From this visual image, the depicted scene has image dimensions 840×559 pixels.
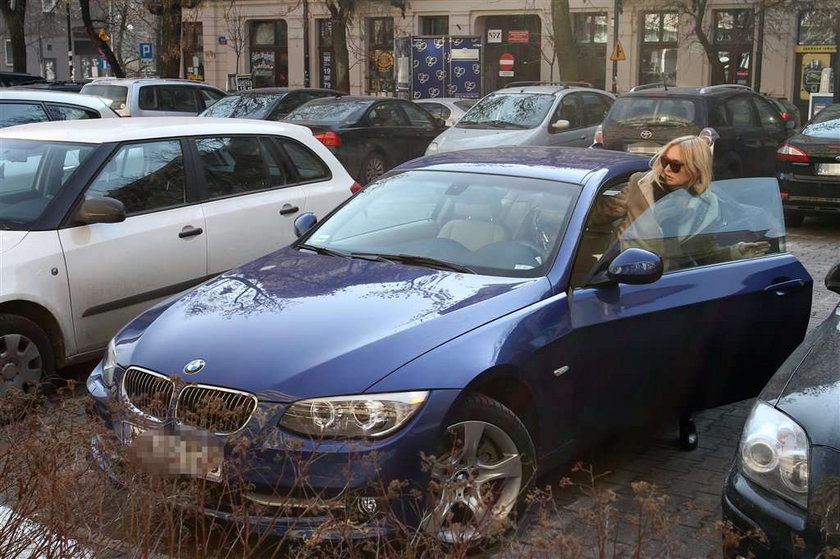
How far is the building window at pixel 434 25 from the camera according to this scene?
1657 inches

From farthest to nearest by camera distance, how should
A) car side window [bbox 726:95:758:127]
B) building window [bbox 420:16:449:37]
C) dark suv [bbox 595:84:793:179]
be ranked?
building window [bbox 420:16:449:37] → car side window [bbox 726:95:758:127] → dark suv [bbox 595:84:793:179]

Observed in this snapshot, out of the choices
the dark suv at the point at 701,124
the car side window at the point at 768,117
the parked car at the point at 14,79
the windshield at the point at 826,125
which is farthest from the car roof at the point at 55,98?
the parked car at the point at 14,79

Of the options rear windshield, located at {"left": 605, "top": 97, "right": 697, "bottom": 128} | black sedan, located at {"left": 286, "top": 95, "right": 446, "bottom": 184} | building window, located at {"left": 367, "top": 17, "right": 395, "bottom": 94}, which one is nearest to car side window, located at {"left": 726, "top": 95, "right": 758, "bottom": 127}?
rear windshield, located at {"left": 605, "top": 97, "right": 697, "bottom": 128}

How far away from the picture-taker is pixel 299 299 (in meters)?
4.59

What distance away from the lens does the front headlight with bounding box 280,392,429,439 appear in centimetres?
381

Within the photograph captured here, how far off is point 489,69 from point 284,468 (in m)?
38.7

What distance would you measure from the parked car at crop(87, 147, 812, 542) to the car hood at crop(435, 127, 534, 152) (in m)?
10.2

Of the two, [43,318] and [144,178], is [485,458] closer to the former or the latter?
[43,318]

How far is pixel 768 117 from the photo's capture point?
15.8m

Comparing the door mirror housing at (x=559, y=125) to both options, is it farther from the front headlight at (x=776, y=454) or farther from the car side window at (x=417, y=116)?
the front headlight at (x=776, y=454)

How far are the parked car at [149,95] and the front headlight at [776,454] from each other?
17.3 metres

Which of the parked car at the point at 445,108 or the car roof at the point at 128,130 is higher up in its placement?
the car roof at the point at 128,130

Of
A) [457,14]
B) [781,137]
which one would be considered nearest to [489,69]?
[457,14]

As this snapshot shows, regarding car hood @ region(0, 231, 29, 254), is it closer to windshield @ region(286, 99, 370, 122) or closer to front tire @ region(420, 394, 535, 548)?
front tire @ region(420, 394, 535, 548)
